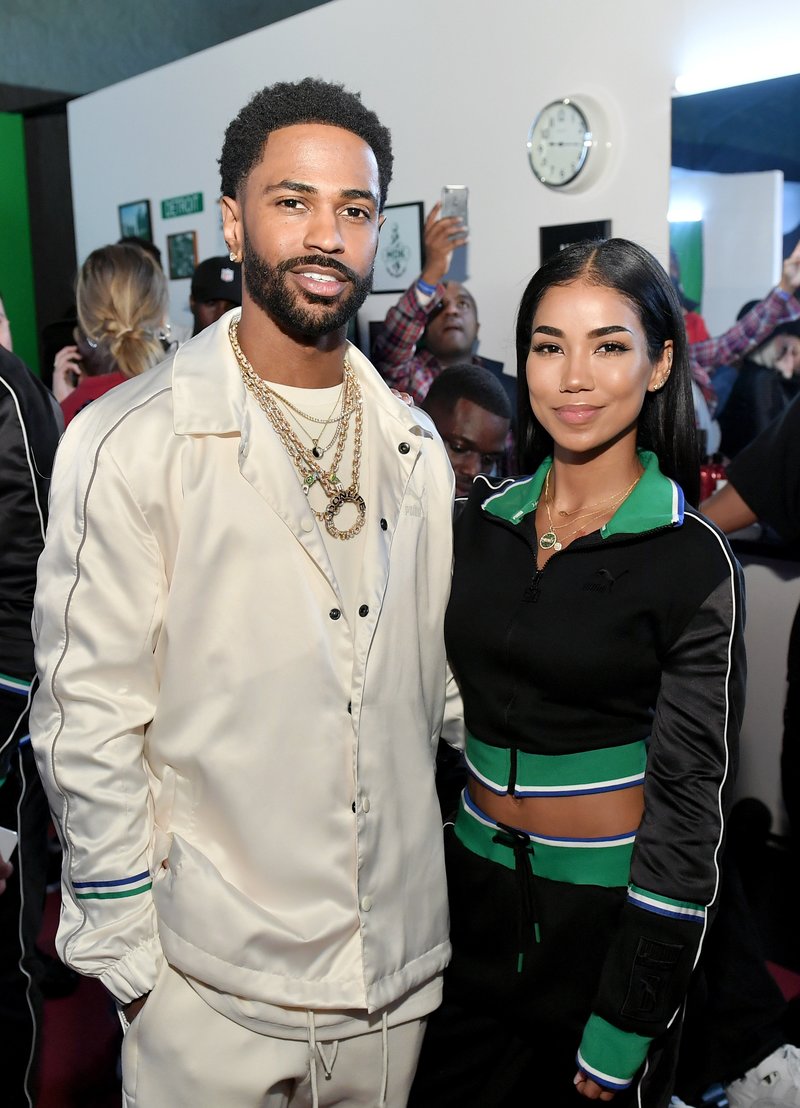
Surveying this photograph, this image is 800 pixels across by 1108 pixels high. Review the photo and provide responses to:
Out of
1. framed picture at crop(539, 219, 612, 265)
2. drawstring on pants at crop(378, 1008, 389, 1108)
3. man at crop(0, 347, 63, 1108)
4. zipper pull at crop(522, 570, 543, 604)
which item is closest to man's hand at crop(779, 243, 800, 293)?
framed picture at crop(539, 219, 612, 265)

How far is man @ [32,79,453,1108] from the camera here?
1.43 metres

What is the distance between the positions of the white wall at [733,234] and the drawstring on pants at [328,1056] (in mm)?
2861

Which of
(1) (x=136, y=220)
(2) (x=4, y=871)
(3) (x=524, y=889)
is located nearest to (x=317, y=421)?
(3) (x=524, y=889)

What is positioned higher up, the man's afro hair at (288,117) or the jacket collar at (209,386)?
the man's afro hair at (288,117)

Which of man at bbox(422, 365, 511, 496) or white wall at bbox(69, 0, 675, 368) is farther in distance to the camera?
white wall at bbox(69, 0, 675, 368)

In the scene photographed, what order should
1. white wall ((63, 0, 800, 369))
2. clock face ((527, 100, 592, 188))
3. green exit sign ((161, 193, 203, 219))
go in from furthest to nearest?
green exit sign ((161, 193, 203, 219)), clock face ((527, 100, 592, 188)), white wall ((63, 0, 800, 369))

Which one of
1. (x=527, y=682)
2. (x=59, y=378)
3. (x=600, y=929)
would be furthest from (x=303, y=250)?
(x=59, y=378)

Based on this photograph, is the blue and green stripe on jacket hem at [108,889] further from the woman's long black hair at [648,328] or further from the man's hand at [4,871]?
the woman's long black hair at [648,328]

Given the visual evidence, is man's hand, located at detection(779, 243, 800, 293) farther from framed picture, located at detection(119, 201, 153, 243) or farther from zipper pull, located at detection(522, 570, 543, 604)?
framed picture, located at detection(119, 201, 153, 243)

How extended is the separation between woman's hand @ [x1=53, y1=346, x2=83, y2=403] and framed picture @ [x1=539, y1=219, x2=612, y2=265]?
192 centimetres

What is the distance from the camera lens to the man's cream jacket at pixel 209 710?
143 cm

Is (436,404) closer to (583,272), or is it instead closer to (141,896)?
(583,272)

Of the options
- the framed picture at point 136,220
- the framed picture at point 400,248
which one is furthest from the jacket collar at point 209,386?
the framed picture at point 136,220

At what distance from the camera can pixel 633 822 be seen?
5.28ft
